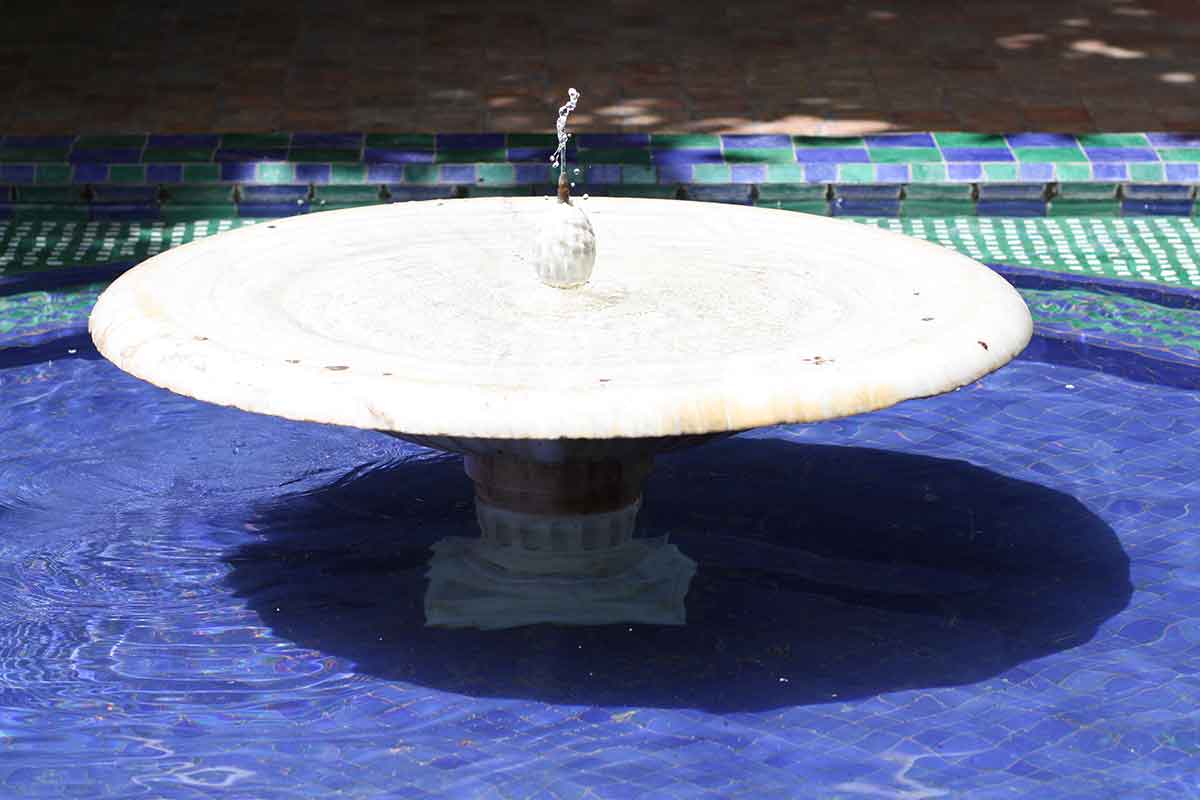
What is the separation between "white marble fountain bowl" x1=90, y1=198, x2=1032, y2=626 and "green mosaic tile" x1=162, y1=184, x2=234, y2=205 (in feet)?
8.08

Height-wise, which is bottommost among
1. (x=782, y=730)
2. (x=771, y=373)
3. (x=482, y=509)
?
(x=782, y=730)

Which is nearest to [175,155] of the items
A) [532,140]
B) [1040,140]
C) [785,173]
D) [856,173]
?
[532,140]

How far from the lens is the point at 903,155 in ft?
23.2

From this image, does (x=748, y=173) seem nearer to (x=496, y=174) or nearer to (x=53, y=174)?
(x=496, y=174)

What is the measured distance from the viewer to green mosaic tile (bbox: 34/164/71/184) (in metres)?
6.98

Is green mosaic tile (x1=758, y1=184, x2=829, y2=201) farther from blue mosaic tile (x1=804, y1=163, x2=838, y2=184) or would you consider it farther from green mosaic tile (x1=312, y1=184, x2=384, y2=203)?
green mosaic tile (x1=312, y1=184, x2=384, y2=203)

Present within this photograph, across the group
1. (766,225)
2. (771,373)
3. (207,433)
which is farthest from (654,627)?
(207,433)

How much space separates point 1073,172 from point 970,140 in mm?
423

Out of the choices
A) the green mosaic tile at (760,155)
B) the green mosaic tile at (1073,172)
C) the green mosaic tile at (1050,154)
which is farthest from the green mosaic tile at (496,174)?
the green mosaic tile at (1073,172)

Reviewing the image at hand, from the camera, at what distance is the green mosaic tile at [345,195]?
6977 mm

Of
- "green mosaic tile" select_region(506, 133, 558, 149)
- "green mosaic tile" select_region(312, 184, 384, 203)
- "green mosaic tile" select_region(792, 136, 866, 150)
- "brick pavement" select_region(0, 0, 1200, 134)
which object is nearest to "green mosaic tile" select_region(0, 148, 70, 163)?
"brick pavement" select_region(0, 0, 1200, 134)

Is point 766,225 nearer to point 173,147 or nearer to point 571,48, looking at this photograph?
point 173,147

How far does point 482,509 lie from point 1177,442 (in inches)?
77.3

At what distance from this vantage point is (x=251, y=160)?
702 centimetres
